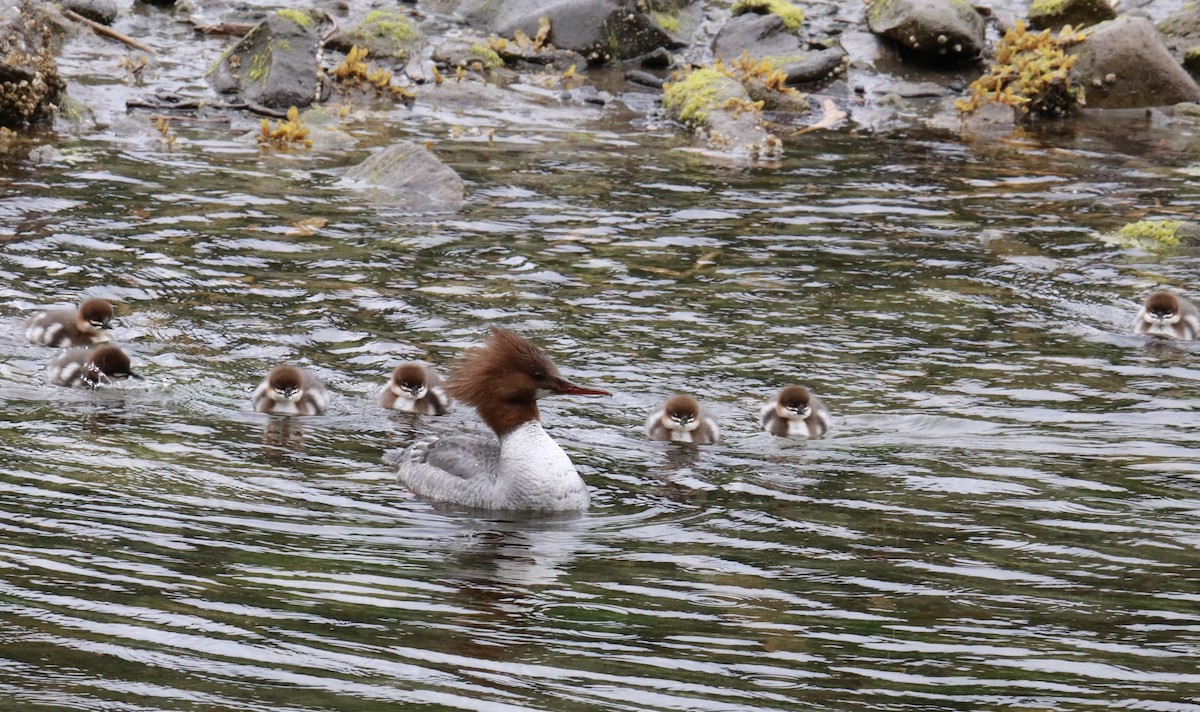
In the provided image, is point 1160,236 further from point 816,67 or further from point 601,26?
point 601,26

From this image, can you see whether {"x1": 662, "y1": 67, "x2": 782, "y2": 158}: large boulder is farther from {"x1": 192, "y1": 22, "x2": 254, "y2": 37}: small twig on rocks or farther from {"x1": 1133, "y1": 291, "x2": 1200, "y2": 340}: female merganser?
{"x1": 1133, "y1": 291, "x2": 1200, "y2": 340}: female merganser

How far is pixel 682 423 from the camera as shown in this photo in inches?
398

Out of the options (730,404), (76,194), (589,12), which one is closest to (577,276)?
(730,404)

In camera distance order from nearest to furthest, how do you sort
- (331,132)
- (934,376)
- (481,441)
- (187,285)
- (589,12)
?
(481,441) → (934,376) → (187,285) → (331,132) → (589,12)

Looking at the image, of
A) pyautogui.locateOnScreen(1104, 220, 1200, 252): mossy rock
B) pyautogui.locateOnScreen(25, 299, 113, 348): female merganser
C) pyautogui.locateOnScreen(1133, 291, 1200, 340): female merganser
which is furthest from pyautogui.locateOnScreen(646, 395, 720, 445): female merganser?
pyautogui.locateOnScreen(1104, 220, 1200, 252): mossy rock

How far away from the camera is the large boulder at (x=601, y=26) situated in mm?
21703

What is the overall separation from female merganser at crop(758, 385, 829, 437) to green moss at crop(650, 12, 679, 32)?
1254 centimetres

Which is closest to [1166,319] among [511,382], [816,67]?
[511,382]

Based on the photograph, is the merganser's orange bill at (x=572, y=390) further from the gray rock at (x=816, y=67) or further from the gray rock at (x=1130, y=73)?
the gray rock at (x=1130, y=73)

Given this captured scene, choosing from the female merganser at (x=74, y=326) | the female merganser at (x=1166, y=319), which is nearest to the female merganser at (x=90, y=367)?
the female merganser at (x=74, y=326)

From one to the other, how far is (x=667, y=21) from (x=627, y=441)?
42.5 ft

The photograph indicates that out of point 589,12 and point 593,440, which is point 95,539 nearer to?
point 593,440

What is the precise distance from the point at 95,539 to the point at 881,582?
3.53 m

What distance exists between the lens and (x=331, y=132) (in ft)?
59.5
